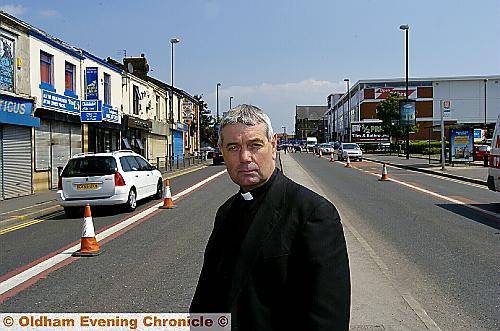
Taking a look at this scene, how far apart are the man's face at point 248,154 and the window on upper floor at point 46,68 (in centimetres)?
2181

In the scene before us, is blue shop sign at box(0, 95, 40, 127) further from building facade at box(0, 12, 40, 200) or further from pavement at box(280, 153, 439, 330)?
pavement at box(280, 153, 439, 330)

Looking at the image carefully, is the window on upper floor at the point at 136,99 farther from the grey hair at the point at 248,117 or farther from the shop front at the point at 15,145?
the grey hair at the point at 248,117

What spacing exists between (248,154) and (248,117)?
0.17m

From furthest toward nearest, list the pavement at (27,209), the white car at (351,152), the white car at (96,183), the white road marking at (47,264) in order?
the white car at (351,152), the white car at (96,183), the pavement at (27,209), the white road marking at (47,264)

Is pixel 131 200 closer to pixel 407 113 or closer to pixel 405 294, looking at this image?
pixel 405 294

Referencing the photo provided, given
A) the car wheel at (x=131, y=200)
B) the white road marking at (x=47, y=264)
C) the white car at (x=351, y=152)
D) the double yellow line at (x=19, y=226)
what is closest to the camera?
the white road marking at (x=47, y=264)

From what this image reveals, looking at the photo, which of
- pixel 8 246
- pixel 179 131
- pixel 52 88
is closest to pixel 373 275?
pixel 8 246

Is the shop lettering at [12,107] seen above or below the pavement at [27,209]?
above

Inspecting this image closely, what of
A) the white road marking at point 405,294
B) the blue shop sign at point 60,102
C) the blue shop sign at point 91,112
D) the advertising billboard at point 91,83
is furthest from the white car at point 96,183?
the advertising billboard at point 91,83

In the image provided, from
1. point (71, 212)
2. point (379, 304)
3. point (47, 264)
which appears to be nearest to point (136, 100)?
point (71, 212)

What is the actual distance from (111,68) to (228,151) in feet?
105

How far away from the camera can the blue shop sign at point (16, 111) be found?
19.0 metres

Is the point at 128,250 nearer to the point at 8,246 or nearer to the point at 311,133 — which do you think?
the point at 8,246

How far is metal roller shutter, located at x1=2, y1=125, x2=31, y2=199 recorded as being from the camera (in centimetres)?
1958
